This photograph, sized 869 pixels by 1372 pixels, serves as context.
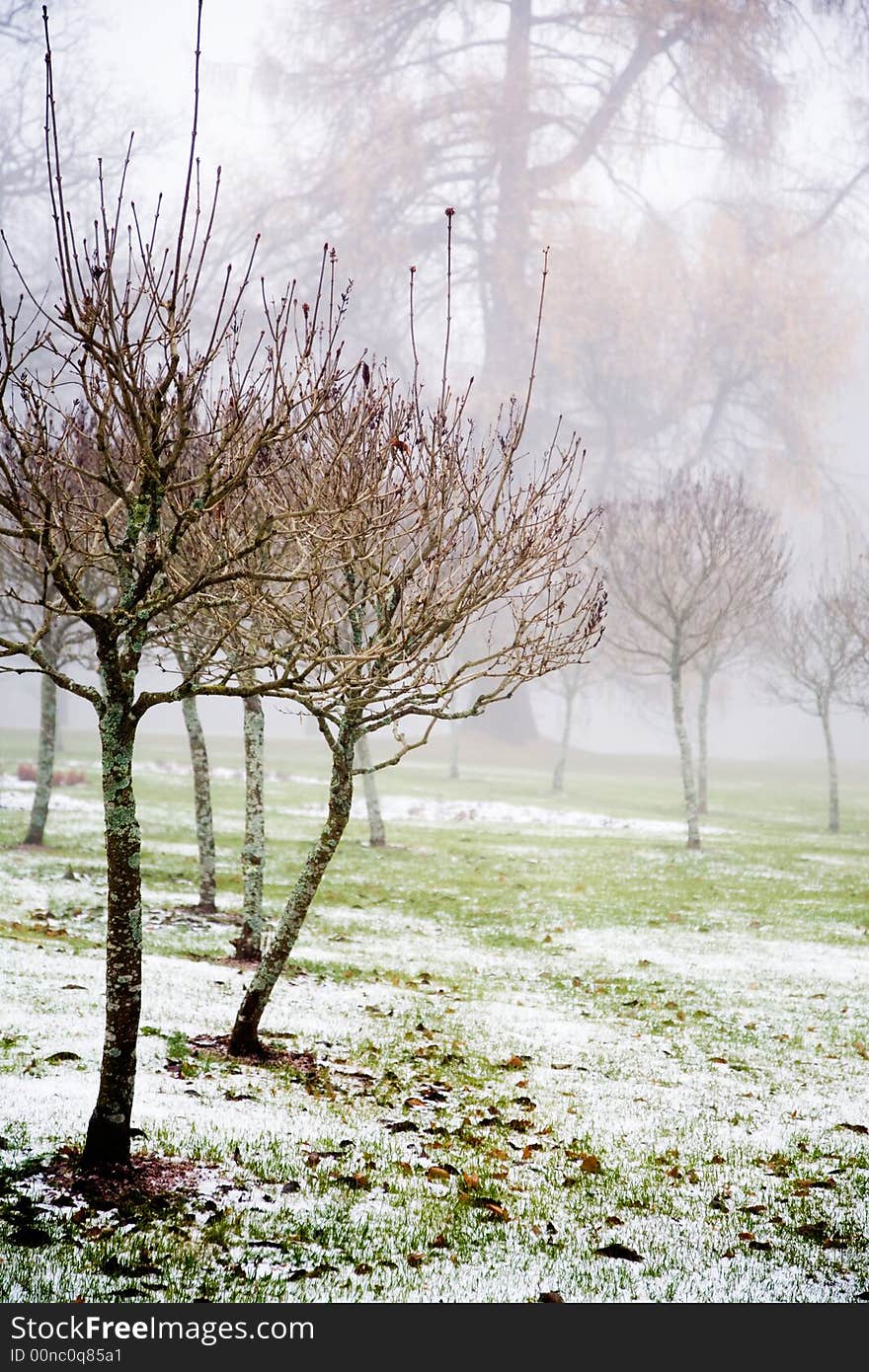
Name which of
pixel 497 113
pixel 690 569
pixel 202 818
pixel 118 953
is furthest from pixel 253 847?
pixel 497 113

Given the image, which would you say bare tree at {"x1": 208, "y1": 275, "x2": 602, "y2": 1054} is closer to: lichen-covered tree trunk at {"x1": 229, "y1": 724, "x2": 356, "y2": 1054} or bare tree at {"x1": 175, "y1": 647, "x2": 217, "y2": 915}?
lichen-covered tree trunk at {"x1": 229, "y1": 724, "x2": 356, "y2": 1054}

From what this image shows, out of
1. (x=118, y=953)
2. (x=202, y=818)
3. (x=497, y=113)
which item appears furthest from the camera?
(x=497, y=113)

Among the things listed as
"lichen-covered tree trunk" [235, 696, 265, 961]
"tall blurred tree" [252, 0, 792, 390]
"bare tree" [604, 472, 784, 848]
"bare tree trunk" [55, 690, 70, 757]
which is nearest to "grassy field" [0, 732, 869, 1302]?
"lichen-covered tree trunk" [235, 696, 265, 961]

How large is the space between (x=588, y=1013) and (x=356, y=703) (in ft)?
17.4

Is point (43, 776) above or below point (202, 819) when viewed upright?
above

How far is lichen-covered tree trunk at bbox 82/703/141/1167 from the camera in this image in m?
5.66

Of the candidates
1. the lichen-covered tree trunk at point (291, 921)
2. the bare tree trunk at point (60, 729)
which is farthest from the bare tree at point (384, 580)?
the bare tree trunk at point (60, 729)

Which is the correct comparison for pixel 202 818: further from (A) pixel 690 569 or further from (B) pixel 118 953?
(A) pixel 690 569

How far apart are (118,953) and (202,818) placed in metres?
8.81

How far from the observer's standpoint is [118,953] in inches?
228

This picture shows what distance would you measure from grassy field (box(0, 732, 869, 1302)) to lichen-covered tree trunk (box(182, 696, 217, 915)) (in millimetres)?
484

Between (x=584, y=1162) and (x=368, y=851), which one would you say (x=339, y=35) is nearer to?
(x=368, y=851)

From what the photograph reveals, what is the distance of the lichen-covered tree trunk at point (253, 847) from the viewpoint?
11.5 metres

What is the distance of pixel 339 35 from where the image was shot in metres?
52.1
